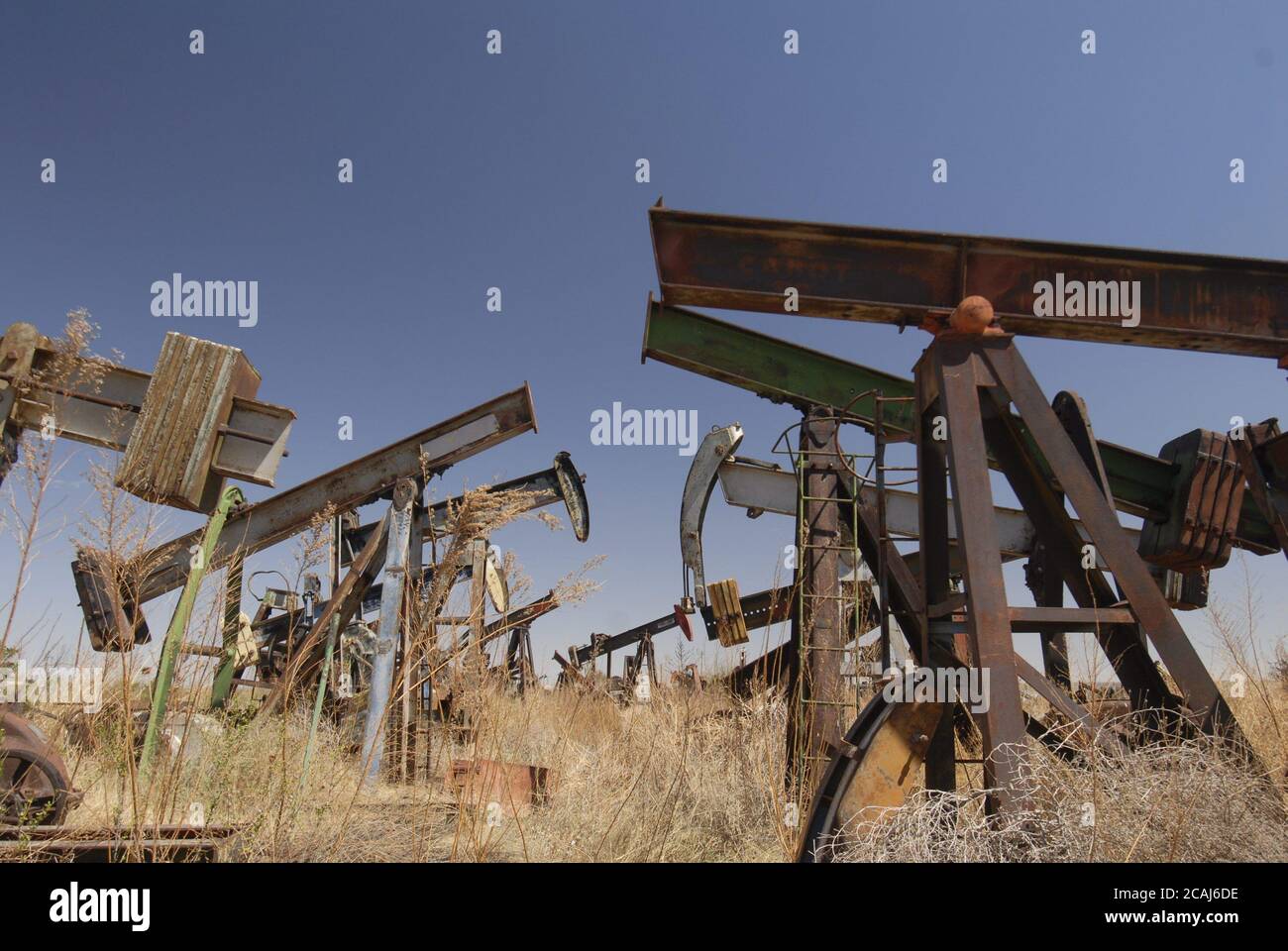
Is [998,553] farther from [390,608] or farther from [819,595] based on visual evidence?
[390,608]

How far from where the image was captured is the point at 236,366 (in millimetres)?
5266

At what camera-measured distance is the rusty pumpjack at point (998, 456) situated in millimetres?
4000

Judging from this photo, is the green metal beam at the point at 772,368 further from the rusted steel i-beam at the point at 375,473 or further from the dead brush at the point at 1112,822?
the dead brush at the point at 1112,822

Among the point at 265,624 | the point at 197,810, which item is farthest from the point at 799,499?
the point at 265,624

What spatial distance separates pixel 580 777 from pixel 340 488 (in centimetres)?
447

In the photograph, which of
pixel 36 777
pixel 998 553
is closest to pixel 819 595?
pixel 998 553

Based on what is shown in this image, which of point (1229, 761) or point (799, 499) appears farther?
point (799, 499)

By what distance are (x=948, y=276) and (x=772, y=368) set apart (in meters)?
2.55

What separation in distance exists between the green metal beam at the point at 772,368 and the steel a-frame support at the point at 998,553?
2028 millimetres

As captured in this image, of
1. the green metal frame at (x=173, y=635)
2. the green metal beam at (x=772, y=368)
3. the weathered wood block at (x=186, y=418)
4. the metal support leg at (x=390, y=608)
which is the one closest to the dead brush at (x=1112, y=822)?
the green metal beam at (x=772, y=368)

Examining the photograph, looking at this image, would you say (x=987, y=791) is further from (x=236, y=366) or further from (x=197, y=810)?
(x=236, y=366)

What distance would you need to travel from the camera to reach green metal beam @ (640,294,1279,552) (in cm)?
696
